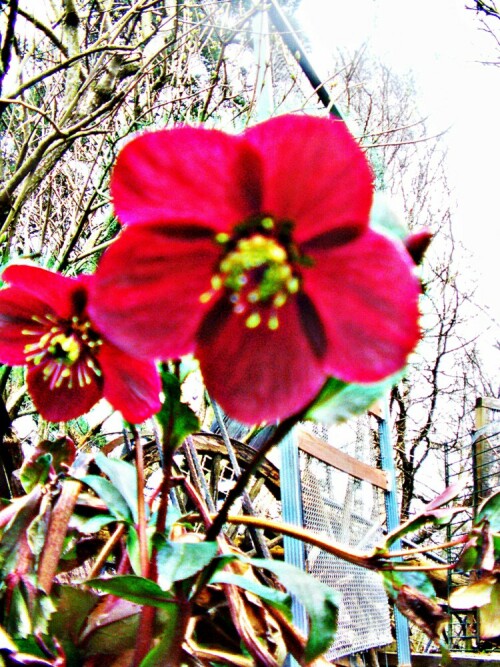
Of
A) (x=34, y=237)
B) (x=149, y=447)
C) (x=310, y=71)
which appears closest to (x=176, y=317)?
(x=310, y=71)

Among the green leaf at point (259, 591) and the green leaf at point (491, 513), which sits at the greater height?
the green leaf at point (259, 591)

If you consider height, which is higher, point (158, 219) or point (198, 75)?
point (198, 75)

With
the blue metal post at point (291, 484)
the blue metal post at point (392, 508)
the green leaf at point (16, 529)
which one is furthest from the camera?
the blue metal post at point (392, 508)

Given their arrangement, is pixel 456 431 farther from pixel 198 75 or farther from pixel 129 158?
pixel 129 158

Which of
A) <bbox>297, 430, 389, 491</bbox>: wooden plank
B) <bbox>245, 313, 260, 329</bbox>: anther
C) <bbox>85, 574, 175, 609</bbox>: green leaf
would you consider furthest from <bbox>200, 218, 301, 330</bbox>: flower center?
<bbox>297, 430, 389, 491</bbox>: wooden plank

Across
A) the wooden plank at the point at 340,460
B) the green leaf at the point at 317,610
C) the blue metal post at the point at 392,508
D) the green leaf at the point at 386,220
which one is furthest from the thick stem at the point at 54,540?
the blue metal post at the point at 392,508

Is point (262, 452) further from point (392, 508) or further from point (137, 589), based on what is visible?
point (392, 508)

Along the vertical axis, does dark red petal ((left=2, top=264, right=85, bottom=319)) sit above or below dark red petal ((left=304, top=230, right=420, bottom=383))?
above

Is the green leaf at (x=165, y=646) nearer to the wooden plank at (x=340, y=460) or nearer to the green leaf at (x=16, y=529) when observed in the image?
the green leaf at (x=16, y=529)

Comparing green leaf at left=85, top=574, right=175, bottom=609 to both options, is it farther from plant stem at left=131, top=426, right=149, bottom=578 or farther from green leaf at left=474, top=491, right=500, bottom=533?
green leaf at left=474, top=491, right=500, bottom=533
